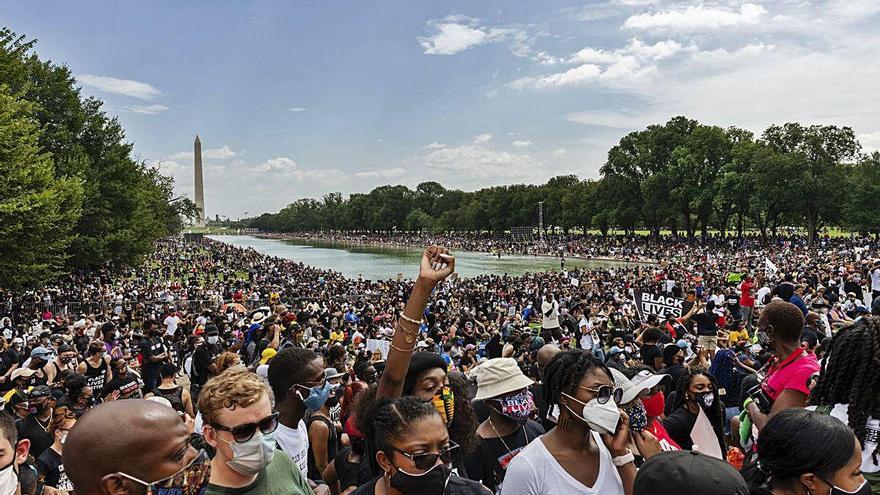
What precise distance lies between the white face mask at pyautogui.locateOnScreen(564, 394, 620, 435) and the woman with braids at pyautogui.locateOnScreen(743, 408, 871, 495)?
67 centimetres

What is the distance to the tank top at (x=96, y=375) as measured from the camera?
852 cm

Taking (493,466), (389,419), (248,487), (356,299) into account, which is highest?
(389,419)

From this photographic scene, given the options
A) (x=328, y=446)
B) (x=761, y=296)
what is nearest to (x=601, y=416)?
(x=328, y=446)

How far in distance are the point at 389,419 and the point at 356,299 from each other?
25569 mm

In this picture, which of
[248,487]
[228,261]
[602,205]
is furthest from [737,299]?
[602,205]

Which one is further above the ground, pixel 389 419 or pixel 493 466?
pixel 389 419

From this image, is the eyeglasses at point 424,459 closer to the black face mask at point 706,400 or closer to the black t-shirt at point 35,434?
the black face mask at point 706,400

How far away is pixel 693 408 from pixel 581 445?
6.53 feet

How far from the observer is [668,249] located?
57.9 meters

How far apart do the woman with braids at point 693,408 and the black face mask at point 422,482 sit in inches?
101

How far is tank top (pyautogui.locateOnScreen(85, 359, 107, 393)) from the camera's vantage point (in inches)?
335

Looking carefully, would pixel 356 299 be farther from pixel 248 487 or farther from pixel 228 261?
pixel 228 261

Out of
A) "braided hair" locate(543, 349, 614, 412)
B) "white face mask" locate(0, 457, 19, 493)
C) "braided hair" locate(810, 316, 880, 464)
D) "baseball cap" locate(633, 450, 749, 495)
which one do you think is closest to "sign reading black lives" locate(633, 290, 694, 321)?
"braided hair" locate(810, 316, 880, 464)

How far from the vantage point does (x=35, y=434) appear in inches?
207
